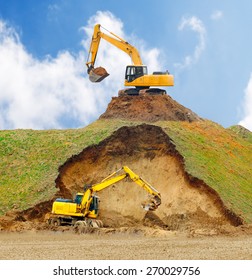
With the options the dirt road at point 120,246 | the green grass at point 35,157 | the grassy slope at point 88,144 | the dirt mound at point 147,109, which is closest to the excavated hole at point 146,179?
the grassy slope at point 88,144

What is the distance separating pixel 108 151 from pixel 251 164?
13661 mm

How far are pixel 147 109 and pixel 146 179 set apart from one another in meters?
10.5

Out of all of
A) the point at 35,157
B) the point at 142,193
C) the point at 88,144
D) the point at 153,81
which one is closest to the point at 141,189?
the point at 142,193

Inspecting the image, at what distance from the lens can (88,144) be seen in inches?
2174

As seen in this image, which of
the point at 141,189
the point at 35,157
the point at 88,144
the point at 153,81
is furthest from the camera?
the point at 153,81

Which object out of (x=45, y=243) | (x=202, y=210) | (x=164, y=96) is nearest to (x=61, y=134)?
(x=164, y=96)

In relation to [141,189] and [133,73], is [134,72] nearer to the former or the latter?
[133,73]

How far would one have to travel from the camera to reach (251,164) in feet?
A: 200

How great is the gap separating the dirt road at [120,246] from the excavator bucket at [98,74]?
69.5 ft

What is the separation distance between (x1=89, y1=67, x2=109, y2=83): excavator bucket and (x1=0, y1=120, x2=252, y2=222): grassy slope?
12.8 ft

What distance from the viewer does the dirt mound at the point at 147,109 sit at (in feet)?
202

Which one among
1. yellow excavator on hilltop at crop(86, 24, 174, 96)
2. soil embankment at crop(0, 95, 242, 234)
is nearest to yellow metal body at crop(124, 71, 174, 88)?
yellow excavator on hilltop at crop(86, 24, 174, 96)

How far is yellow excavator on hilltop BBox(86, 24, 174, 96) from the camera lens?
63.0 meters

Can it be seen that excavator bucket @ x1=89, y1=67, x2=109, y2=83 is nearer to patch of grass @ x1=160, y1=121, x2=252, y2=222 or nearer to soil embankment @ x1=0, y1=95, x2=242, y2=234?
patch of grass @ x1=160, y1=121, x2=252, y2=222
